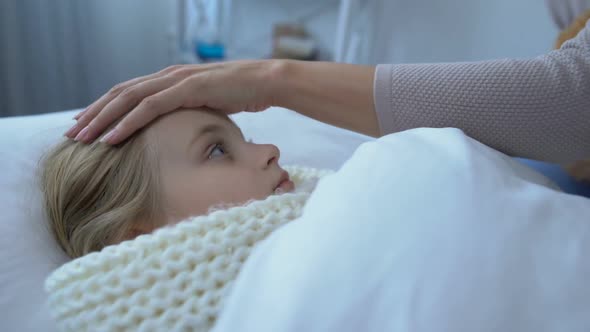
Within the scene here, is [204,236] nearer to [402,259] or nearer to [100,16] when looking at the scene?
[402,259]

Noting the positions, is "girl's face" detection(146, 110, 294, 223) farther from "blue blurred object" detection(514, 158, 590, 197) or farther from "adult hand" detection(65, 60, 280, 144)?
"blue blurred object" detection(514, 158, 590, 197)

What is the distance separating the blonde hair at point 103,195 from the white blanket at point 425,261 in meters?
0.25

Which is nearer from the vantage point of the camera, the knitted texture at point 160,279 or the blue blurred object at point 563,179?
the knitted texture at point 160,279

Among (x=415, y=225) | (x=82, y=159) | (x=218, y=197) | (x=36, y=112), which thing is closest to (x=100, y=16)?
(x=36, y=112)

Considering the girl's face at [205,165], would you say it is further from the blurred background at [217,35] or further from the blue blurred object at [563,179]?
the blurred background at [217,35]

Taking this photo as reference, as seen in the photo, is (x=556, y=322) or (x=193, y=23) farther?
(x=193, y=23)

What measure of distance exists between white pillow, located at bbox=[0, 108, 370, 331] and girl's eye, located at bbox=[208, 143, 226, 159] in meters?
0.24

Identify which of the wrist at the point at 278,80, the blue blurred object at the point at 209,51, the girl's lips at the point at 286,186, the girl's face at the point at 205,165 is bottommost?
the blue blurred object at the point at 209,51

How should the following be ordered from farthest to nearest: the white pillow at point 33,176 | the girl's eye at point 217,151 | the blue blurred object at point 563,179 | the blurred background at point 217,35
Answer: the blurred background at point 217,35 → the blue blurred object at point 563,179 → the girl's eye at point 217,151 → the white pillow at point 33,176

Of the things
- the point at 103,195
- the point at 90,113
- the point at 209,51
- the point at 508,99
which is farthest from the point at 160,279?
the point at 209,51

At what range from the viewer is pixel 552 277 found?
397mm

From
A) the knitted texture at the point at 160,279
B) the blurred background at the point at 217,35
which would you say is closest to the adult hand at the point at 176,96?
the knitted texture at the point at 160,279

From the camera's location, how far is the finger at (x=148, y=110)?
65cm

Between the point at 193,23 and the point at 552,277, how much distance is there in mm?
2157
